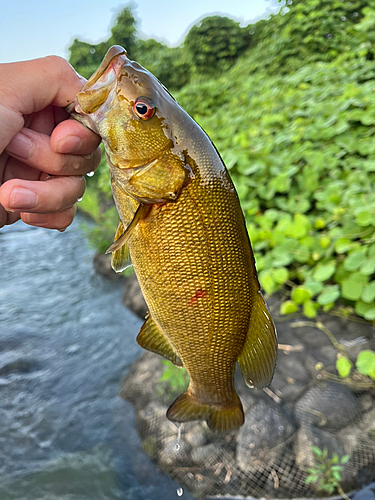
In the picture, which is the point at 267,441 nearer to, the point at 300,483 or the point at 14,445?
the point at 300,483

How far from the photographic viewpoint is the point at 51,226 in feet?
5.56

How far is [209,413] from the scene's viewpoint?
1519 millimetres

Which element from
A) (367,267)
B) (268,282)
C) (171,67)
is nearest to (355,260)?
(367,267)

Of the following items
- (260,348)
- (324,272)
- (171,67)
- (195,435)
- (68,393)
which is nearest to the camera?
(260,348)

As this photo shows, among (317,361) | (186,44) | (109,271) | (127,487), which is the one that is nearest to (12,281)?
(109,271)

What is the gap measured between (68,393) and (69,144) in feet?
11.9

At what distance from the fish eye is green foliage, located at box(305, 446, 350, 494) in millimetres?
2460

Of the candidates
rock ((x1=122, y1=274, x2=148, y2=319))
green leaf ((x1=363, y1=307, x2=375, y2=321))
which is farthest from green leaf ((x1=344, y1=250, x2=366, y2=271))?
rock ((x1=122, y1=274, x2=148, y2=319))

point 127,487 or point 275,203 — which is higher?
point 275,203

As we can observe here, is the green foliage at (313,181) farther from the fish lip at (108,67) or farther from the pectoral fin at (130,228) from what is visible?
the fish lip at (108,67)

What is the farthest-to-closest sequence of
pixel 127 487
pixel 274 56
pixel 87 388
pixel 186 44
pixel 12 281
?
pixel 186 44
pixel 274 56
pixel 12 281
pixel 87 388
pixel 127 487

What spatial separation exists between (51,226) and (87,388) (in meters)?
3.07

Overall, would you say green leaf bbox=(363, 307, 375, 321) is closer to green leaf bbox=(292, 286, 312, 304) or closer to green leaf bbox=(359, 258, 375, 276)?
green leaf bbox=(359, 258, 375, 276)

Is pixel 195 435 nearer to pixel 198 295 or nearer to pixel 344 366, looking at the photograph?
pixel 344 366
